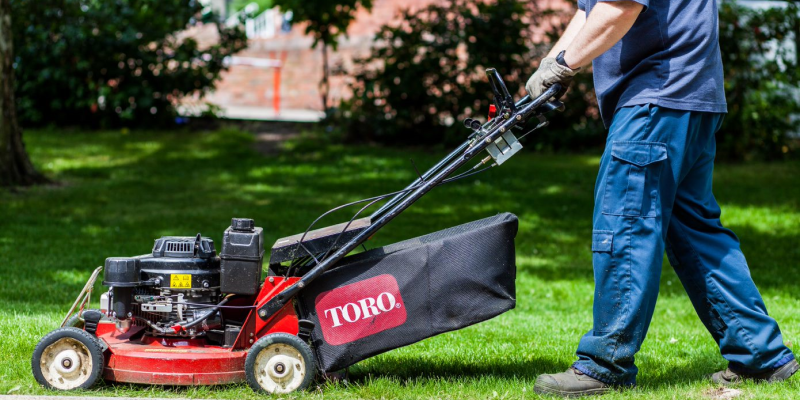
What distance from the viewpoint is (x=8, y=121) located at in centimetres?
972

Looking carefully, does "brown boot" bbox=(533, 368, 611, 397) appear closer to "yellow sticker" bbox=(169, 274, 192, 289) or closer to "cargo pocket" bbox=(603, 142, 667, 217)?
"cargo pocket" bbox=(603, 142, 667, 217)

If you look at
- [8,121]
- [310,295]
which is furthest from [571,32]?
[8,121]

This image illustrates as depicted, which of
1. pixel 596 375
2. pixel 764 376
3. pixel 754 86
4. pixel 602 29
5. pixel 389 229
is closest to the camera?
pixel 602 29

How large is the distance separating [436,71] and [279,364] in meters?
10.6

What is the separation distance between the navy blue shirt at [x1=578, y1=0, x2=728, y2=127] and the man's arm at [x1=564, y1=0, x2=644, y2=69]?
143 mm

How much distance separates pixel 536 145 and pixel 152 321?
10772mm

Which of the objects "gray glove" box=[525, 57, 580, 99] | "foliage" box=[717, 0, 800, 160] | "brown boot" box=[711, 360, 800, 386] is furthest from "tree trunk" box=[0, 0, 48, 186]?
"foliage" box=[717, 0, 800, 160]

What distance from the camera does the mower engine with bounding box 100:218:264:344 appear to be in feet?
12.0

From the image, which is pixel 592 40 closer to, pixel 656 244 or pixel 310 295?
pixel 656 244

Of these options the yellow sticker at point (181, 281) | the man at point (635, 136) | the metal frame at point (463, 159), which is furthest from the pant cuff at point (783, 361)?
the yellow sticker at point (181, 281)

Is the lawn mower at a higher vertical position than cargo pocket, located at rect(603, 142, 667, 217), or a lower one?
lower

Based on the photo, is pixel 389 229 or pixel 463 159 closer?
pixel 463 159

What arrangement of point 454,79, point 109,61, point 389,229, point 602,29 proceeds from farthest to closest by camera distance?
point 109,61 → point 454,79 → point 389,229 → point 602,29

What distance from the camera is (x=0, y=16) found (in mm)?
9523
